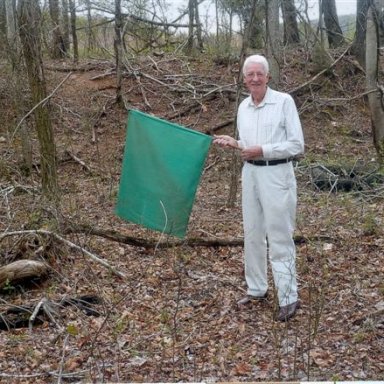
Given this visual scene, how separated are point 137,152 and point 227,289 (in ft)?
5.27

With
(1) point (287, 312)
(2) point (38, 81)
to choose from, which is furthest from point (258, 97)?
(2) point (38, 81)

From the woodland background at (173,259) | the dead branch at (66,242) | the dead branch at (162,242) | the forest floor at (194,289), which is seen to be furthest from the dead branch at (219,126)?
the dead branch at (66,242)

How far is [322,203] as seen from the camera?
8.39 metres

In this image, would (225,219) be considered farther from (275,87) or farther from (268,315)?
(268,315)

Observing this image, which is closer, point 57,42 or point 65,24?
point 57,42

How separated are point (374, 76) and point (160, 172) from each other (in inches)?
221

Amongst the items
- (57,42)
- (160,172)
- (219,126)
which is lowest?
(219,126)

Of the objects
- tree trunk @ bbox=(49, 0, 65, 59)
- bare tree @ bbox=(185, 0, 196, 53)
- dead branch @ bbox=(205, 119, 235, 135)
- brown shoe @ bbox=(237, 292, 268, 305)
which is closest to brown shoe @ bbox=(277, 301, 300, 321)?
brown shoe @ bbox=(237, 292, 268, 305)

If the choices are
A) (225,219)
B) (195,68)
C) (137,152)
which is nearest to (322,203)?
(225,219)

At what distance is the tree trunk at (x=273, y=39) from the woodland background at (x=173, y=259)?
20 millimetres

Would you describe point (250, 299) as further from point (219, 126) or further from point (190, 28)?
point (190, 28)

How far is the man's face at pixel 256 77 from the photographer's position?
189 inches

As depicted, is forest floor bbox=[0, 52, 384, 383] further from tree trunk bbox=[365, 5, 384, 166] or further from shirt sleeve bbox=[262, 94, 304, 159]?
shirt sleeve bbox=[262, 94, 304, 159]

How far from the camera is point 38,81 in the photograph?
308 inches
